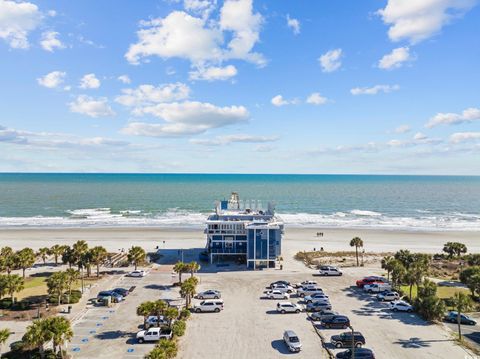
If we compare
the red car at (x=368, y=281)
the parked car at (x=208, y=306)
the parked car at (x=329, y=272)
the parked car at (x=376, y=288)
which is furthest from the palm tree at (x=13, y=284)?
the red car at (x=368, y=281)

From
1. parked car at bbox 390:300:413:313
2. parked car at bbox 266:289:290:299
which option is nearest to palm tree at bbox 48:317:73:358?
parked car at bbox 266:289:290:299

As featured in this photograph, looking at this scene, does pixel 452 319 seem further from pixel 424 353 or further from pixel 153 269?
pixel 153 269

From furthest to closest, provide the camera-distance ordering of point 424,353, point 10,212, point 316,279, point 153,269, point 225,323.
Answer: point 10,212 < point 153,269 < point 316,279 < point 225,323 < point 424,353

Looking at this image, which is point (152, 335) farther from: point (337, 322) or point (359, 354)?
point (337, 322)

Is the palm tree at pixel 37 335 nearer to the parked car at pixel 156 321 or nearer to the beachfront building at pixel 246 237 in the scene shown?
the parked car at pixel 156 321

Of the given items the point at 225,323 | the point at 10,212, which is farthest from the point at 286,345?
the point at 10,212

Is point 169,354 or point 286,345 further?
point 286,345
